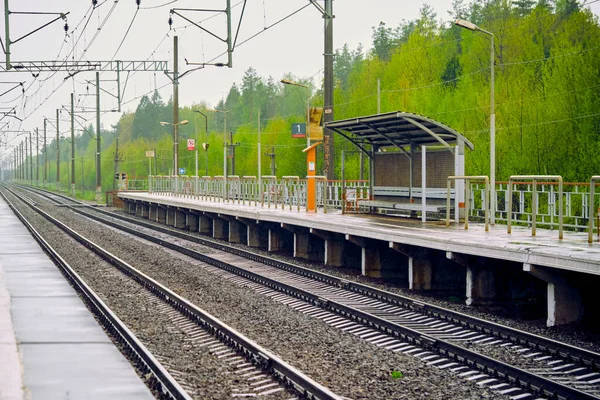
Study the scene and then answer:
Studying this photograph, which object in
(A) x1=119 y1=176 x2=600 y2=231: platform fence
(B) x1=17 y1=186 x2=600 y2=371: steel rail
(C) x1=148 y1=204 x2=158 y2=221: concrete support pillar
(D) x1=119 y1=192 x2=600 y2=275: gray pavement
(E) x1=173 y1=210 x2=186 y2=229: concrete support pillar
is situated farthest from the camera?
(C) x1=148 y1=204 x2=158 y2=221: concrete support pillar

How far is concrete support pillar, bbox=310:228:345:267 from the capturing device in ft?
69.2

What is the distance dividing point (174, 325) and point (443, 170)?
28.9 feet

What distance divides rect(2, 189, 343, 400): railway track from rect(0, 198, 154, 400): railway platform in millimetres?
265

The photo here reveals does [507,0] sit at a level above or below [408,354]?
above

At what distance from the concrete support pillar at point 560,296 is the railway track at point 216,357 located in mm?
4259

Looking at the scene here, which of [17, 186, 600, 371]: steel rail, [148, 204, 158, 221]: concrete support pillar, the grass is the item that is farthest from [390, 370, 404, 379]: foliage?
[148, 204, 158, 221]: concrete support pillar

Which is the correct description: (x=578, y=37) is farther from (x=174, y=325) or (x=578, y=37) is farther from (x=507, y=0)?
(x=174, y=325)

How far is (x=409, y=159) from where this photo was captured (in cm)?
2150

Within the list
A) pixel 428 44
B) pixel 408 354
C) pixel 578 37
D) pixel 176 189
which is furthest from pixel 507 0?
pixel 408 354

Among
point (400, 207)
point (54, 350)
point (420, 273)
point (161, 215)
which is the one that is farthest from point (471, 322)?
point (161, 215)

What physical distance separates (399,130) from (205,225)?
639 inches

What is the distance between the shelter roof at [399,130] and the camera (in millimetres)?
18859

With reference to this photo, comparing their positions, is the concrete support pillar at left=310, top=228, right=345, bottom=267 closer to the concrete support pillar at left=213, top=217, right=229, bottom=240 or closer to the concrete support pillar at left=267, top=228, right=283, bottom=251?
the concrete support pillar at left=267, top=228, right=283, bottom=251

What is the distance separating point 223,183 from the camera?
39875 millimetres
